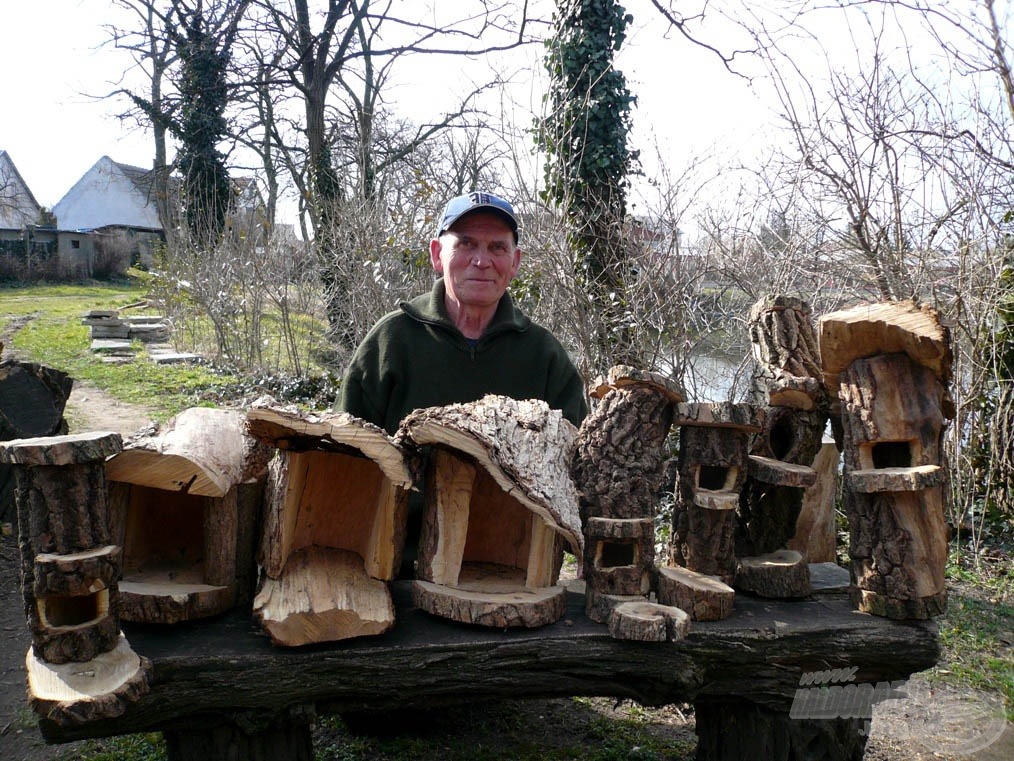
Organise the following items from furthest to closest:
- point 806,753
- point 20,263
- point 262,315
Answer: point 20,263
point 262,315
point 806,753

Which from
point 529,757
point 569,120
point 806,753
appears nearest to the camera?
point 806,753

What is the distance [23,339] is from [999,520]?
14.8m

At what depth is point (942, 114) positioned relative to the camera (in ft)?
13.3

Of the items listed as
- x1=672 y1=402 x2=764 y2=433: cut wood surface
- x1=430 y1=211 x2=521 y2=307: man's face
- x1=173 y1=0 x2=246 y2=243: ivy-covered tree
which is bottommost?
x1=672 y1=402 x2=764 y2=433: cut wood surface

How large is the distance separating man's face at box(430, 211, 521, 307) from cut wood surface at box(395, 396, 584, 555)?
75cm

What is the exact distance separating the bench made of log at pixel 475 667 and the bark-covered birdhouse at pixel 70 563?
148 millimetres

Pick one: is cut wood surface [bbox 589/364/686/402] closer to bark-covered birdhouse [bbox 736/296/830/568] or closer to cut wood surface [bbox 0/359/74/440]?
bark-covered birdhouse [bbox 736/296/830/568]

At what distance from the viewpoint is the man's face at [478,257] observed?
2.58 meters

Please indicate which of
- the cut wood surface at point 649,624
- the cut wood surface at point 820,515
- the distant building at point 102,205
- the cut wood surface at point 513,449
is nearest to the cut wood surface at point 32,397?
the cut wood surface at point 513,449

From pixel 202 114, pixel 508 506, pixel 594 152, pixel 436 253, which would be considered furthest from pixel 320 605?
pixel 202 114

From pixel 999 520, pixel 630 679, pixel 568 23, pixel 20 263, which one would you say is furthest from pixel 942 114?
pixel 20 263

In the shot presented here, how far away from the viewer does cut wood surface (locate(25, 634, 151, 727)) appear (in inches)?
60.9

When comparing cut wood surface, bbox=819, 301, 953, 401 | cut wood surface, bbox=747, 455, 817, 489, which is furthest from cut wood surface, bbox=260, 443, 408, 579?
cut wood surface, bbox=819, 301, 953, 401

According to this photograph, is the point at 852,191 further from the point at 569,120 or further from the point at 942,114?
the point at 569,120
